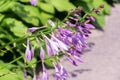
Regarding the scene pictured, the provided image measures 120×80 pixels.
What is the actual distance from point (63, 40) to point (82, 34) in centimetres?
20

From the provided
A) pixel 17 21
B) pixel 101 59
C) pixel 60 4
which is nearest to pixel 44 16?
pixel 60 4

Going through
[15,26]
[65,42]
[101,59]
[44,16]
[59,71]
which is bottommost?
[101,59]

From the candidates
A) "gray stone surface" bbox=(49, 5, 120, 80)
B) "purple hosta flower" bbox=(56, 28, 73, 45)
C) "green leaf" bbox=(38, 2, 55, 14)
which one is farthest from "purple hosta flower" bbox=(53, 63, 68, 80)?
"green leaf" bbox=(38, 2, 55, 14)

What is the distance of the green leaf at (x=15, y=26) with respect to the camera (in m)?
4.41

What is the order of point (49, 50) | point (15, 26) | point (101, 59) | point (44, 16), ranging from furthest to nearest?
point (101, 59) < point (44, 16) < point (15, 26) < point (49, 50)

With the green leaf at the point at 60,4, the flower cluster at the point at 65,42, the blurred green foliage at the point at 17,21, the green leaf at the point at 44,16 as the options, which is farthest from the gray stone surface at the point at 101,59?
the flower cluster at the point at 65,42

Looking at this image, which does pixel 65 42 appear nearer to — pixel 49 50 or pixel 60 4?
pixel 49 50

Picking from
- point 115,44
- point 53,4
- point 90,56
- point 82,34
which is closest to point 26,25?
point 53,4

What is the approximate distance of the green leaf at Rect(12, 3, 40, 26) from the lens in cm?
457

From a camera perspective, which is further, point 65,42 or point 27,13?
point 27,13

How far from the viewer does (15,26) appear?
445 centimetres

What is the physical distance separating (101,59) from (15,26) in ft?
4.68

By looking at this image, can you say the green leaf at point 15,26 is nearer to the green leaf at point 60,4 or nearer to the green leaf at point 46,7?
the green leaf at point 46,7

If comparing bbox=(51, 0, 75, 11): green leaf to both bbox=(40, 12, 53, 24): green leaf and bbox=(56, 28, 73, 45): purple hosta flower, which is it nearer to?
bbox=(40, 12, 53, 24): green leaf
